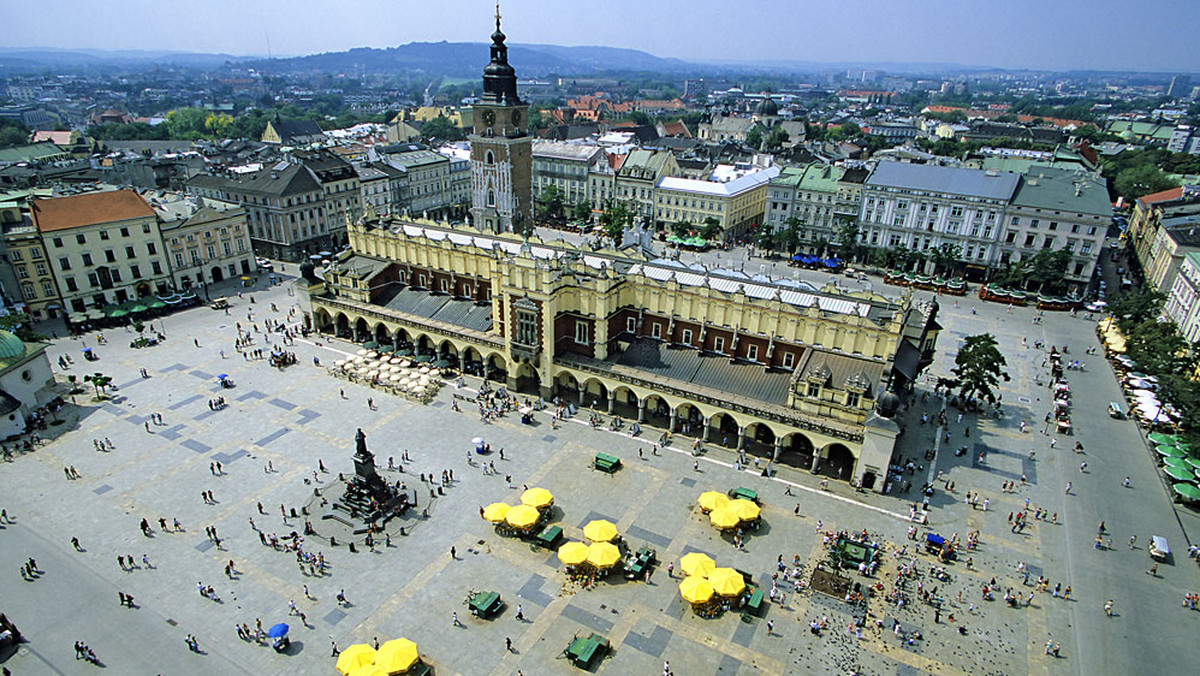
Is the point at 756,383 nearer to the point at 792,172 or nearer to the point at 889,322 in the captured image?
the point at 889,322

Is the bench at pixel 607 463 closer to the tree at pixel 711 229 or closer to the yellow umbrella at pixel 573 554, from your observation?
the yellow umbrella at pixel 573 554

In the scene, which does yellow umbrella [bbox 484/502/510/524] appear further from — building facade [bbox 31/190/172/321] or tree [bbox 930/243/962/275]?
tree [bbox 930/243/962/275]

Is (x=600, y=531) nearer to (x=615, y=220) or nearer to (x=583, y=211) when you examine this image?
(x=615, y=220)

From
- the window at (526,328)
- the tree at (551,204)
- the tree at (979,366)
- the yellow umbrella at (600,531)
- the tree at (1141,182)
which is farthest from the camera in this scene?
the tree at (1141,182)

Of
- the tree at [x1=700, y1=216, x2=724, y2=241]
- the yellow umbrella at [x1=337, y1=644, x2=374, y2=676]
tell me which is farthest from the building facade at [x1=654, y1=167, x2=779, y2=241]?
the yellow umbrella at [x1=337, y1=644, x2=374, y2=676]

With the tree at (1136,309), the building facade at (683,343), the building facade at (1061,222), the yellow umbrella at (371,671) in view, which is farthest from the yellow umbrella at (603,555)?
the building facade at (1061,222)

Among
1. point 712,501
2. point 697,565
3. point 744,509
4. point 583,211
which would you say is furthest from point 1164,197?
point 697,565

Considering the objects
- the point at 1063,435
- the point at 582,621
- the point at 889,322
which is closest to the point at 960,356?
the point at 1063,435
